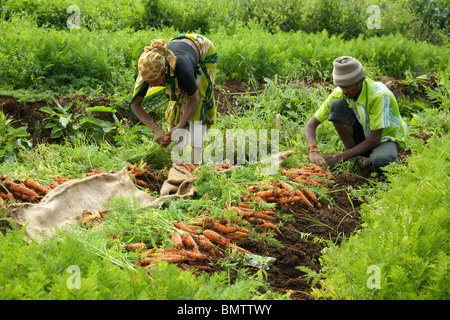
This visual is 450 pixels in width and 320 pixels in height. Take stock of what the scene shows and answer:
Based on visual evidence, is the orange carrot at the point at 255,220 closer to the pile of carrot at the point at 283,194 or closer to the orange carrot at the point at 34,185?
the pile of carrot at the point at 283,194

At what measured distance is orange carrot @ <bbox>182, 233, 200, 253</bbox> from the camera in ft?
10.8

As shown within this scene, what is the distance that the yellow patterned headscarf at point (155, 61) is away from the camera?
4250 millimetres

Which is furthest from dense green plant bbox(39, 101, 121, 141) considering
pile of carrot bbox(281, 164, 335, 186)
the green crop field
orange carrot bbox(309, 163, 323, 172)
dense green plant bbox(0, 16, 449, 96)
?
orange carrot bbox(309, 163, 323, 172)

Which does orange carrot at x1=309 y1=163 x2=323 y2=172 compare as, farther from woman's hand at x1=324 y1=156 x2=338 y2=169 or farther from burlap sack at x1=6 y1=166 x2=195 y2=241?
burlap sack at x1=6 y1=166 x2=195 y2=241

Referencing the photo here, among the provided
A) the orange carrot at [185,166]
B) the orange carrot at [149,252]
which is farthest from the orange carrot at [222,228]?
the orange carrot at [185,166]

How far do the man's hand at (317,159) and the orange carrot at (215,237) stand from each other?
6.70 ft

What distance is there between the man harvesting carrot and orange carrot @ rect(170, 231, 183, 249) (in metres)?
2.31

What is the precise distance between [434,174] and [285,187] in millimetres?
1289

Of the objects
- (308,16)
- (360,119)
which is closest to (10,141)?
(360,119)

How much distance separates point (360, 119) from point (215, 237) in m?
2.48

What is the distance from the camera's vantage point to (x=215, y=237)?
137 inches

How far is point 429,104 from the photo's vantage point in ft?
26.0

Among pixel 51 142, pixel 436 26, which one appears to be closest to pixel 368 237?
pixel 51 142
